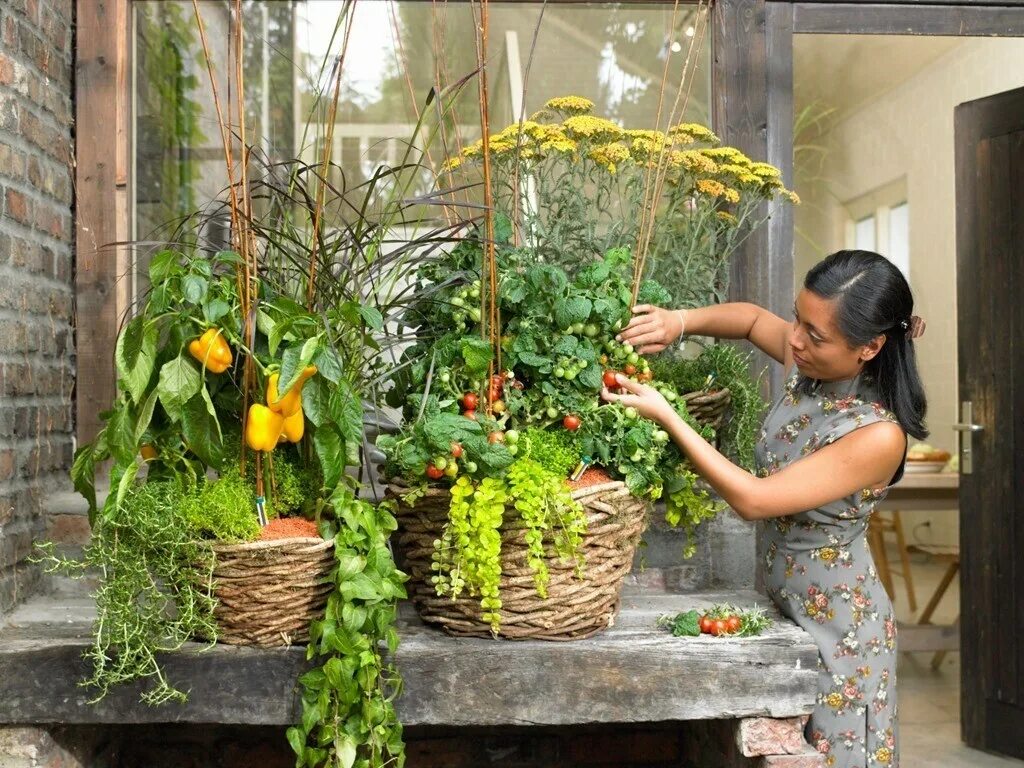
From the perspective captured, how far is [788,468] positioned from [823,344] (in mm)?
230

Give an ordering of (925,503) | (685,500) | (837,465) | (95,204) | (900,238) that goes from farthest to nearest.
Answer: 1. (900,238)
2. (925,503)
3. (95,204)
4. (685,500)
5. (837,465)

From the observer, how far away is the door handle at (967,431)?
11.4ft

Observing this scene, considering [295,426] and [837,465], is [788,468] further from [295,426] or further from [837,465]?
[295,426]

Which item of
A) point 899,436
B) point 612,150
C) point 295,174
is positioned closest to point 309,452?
point 295,174

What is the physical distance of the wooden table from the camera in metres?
4.42

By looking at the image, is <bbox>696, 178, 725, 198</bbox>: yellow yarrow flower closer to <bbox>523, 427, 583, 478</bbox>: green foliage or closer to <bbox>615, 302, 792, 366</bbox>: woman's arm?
<bbox>615, 302, 792, 366</bbox>: woman's arm

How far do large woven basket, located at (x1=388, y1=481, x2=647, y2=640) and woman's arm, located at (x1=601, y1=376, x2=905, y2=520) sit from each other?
5.5 inches

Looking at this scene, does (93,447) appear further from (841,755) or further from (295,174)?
(841,755)

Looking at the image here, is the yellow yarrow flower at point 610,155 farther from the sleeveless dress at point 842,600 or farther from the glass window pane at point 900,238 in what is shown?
the glass window pane at point 900,238

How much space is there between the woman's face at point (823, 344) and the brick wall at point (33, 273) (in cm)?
151

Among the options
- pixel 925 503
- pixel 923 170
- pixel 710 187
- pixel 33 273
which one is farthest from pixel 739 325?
pixel 925 503

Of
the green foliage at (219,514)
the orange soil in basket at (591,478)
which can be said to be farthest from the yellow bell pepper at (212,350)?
the orange soil in basket at (591,478)

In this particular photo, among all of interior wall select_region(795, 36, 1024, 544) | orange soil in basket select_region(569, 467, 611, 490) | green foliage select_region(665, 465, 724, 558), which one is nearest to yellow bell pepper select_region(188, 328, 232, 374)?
orange soil in basket select_region(569, 467, 611, 490)

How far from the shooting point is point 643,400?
6.11ft
